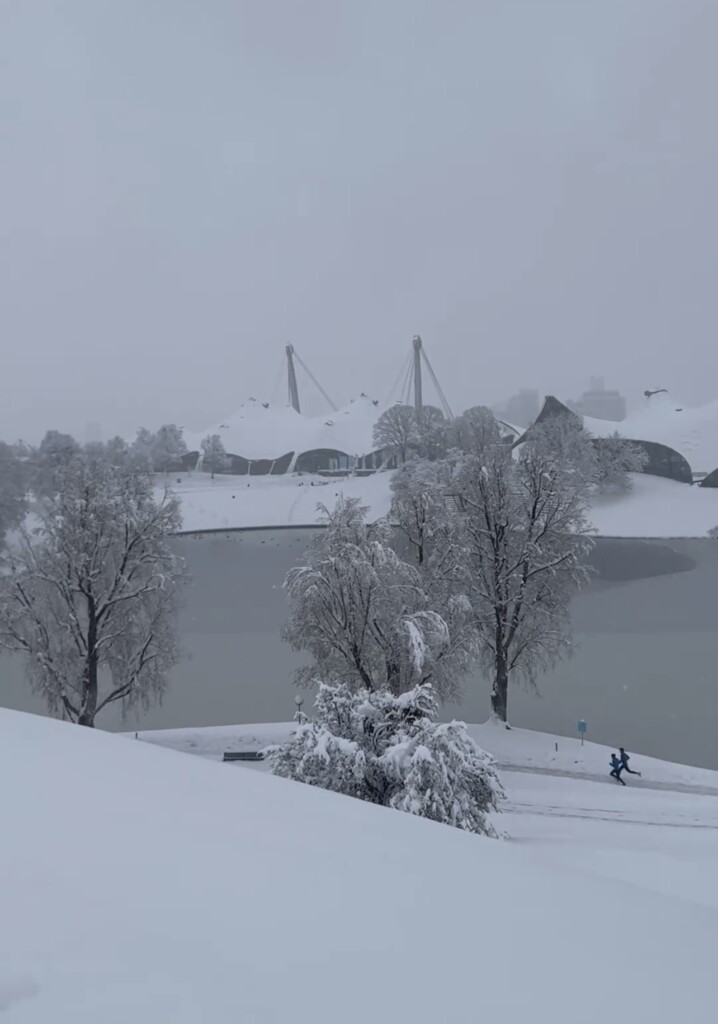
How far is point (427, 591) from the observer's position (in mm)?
11719

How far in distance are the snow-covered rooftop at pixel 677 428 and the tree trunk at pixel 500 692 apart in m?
45.1

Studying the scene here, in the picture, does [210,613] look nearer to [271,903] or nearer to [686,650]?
[686,650]

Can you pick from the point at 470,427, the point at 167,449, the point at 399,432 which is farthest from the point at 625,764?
the point at 167,449

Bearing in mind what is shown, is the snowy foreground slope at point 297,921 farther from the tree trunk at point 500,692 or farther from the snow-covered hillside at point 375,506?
the snow-covered hillside at point 375,506

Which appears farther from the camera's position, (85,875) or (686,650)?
(686,650)

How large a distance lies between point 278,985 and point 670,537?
135 ft

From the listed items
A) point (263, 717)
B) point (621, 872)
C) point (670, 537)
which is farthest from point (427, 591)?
point (670, 537)

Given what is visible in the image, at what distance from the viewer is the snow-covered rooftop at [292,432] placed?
74562mm

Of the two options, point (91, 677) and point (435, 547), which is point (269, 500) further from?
point (91, 677)

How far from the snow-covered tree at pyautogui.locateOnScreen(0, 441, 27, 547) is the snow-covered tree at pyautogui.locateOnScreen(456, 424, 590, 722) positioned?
72.0ft

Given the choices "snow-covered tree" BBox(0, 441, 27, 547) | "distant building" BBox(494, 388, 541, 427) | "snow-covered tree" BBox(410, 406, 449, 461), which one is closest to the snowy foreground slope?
"snow-covered tree" BBox(0, 441, 27, 547)

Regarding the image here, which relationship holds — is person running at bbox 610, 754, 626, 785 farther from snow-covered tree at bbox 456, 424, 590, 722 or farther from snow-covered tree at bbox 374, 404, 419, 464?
snow-covered tree at bbox 374, 404, 419, 464

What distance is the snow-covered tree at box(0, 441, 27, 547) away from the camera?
99.0 feet

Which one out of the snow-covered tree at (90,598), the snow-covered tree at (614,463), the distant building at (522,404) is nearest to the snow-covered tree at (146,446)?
the snow-covered tree at (614,463)
